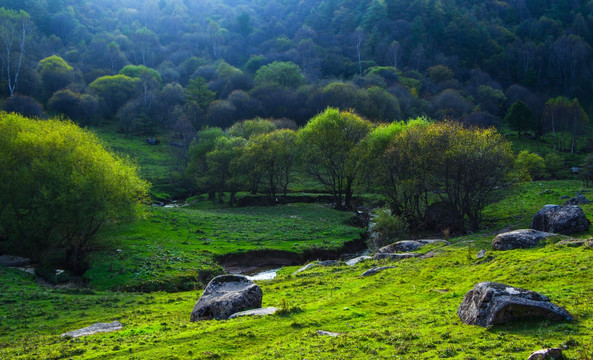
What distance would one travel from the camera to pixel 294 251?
47.7m

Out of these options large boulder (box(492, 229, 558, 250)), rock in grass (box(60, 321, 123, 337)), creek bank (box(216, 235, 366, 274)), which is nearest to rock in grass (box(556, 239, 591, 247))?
large boulder (box(492, 229, 558, 250))

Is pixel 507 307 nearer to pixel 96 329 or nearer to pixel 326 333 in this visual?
pixel 326 333

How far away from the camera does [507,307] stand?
15.3 meters

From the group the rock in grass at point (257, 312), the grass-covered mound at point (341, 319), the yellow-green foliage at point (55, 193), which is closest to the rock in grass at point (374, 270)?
the grass-covered mound at point (341, 319)

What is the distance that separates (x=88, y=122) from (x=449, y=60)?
158 metres

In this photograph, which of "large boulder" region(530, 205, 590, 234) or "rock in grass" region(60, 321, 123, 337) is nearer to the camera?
"rock in grass" region(60, 321, 123, 337)

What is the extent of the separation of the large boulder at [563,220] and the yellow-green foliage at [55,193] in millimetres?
40719

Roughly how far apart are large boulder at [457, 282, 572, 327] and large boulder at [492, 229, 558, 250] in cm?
1529

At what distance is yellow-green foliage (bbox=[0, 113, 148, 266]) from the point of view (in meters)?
38.5

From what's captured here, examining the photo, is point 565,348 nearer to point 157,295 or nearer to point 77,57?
point 157,295

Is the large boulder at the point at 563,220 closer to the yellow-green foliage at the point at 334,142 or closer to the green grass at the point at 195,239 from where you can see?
the green grass at the point at 195,239

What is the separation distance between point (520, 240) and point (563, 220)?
7.90m

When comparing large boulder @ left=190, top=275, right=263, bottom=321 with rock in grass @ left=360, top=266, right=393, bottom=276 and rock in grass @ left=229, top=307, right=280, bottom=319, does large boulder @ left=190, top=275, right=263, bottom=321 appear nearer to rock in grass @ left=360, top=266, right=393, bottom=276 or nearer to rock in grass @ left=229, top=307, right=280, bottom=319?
rock in grass @ left=229, top=307, right=280, bottom=319

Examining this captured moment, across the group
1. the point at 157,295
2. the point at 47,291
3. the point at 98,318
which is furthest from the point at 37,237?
the point at 98,318
